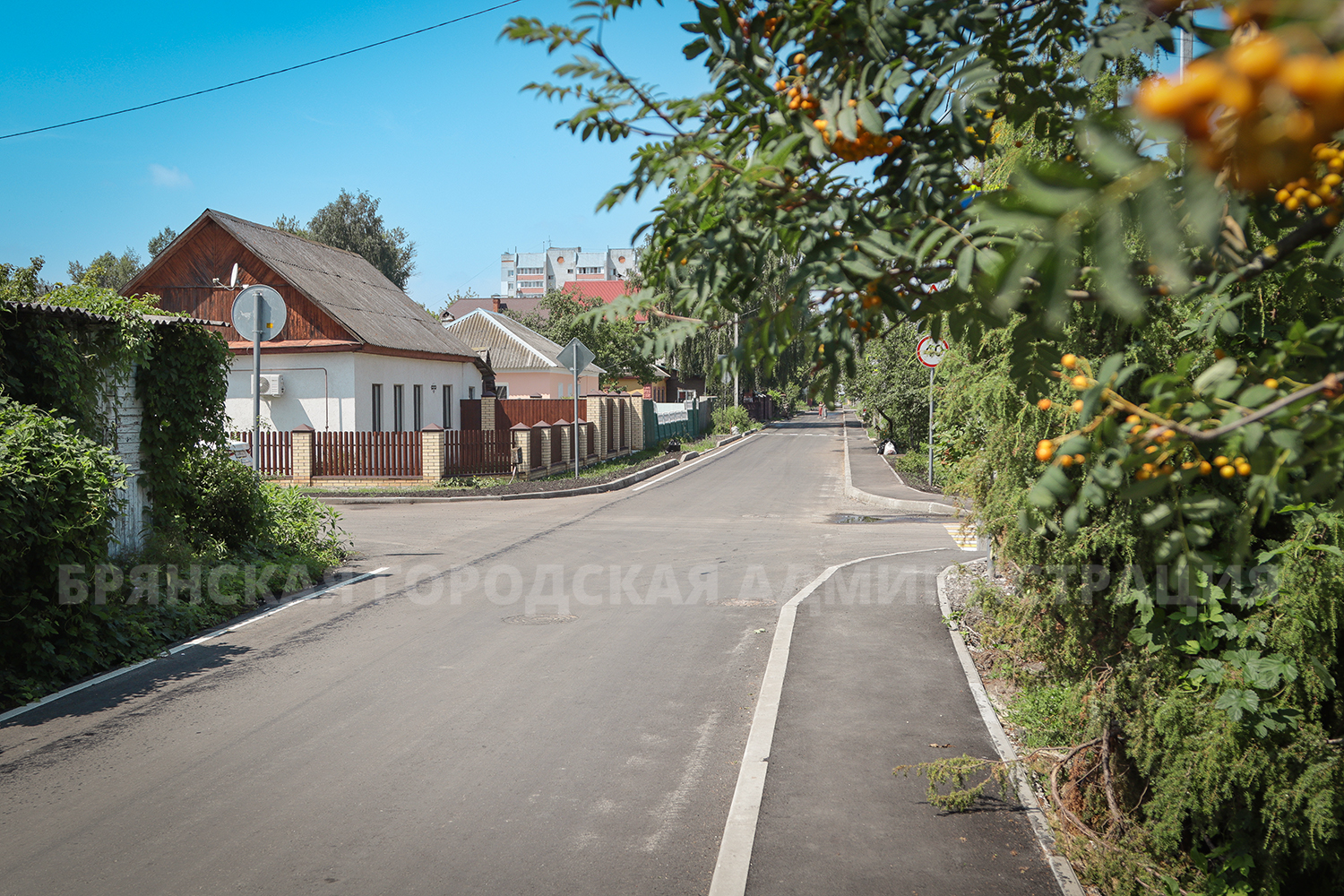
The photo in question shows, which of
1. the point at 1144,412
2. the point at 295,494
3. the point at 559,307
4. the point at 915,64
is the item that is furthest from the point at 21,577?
the point at 559,307

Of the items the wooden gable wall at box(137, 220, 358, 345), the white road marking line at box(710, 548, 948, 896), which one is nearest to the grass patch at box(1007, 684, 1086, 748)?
the white road marking line at box(710, 548, 948, 896)

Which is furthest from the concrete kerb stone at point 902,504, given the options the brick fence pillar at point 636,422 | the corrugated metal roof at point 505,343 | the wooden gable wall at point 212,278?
the corrugated metal roof at point 505,343

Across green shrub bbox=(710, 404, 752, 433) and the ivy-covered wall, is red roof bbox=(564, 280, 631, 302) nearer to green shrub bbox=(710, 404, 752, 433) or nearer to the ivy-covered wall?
green shrub bbox=(710, 404, 752, 433)

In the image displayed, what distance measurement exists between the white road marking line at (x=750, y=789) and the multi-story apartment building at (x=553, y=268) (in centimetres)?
13748

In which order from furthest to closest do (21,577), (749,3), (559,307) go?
(559,307) → (21,577) → (749,3)

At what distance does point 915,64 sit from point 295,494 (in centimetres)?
1184

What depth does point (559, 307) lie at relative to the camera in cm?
6291

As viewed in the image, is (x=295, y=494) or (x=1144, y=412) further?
(x=295, y=494)

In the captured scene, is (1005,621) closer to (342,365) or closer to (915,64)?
(915,64)

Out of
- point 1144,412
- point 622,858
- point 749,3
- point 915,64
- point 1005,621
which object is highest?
point 749,3

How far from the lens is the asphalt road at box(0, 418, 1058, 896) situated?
4.21m

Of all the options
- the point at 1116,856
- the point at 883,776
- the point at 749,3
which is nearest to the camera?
the point at 749,3

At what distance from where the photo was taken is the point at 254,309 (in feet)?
36.9

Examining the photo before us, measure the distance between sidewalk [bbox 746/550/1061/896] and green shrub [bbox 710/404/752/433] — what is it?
4810cm
